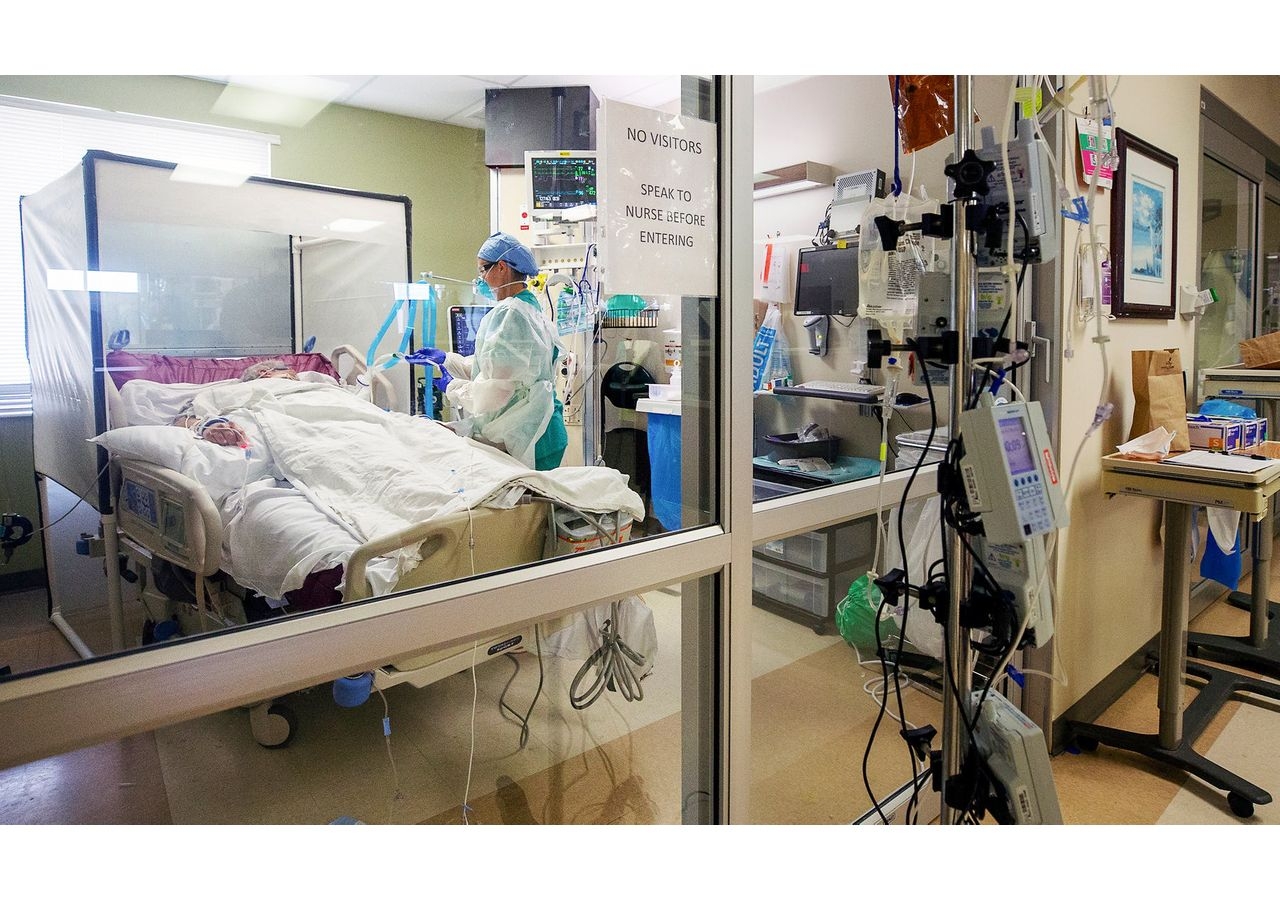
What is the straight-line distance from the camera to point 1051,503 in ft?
3.81

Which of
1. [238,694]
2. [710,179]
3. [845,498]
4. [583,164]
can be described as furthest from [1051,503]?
[238,694]

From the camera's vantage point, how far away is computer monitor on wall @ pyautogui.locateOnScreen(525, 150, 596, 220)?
1.26 meters

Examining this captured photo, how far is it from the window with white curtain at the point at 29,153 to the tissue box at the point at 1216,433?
2.99m

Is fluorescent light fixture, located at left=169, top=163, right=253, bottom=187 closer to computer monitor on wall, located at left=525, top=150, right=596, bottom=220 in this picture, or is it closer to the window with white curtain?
the window with white curtain

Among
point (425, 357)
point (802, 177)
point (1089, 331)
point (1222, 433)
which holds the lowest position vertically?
point (1222, 433)

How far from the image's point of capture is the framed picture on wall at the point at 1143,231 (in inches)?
93.5

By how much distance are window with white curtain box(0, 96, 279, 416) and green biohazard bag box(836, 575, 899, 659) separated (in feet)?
6.32

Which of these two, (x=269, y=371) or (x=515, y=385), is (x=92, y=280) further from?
(x=515, y=385)

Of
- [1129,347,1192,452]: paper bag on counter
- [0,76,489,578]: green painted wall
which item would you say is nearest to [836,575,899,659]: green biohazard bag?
[1129,347,1192,452]: paper bag on counter

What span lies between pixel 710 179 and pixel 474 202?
1.40 feet

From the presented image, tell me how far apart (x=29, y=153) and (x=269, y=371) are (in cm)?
34

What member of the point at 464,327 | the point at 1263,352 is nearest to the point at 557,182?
the point at 464,327

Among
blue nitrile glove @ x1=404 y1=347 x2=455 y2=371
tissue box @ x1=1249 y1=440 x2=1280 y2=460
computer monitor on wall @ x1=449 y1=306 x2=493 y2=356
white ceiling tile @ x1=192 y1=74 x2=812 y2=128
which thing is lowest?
tissue box @ x1=1249 y1=440 x2=1280 y2=460

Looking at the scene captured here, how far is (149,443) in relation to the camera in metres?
0.87
